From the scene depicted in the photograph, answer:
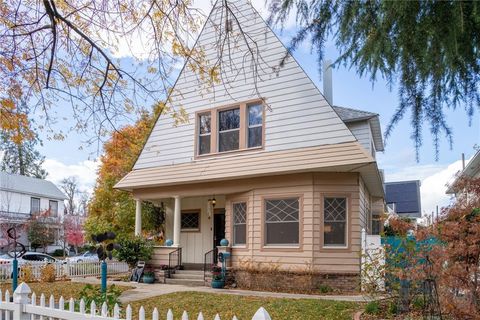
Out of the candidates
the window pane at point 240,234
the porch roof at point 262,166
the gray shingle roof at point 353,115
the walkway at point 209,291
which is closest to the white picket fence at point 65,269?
the porch roof at point 262,166

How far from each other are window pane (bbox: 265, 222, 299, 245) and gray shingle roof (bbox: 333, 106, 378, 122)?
432 centimetres

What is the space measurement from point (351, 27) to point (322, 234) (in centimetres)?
942

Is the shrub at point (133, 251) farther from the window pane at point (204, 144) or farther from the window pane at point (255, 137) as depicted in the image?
the window pane at point (255, 137)

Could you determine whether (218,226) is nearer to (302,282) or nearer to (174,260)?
(174,260)

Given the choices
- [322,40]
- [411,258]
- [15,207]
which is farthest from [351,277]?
[15,207]

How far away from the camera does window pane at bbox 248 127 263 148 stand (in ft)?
47.0

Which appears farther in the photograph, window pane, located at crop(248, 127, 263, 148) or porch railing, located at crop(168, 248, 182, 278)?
porch railing, located at crop(168, 248, 182, 278)

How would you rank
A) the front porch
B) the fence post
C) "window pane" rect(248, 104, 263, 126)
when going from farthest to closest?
1. the front porch
2. "window pane" rect(248, 104, 263, 126)
3. the fence post

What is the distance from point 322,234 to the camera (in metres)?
12.8

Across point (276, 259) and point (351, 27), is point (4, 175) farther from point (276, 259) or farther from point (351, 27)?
Answer: point (351, 27)

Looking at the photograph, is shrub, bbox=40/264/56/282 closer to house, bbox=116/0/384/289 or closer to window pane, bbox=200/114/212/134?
house, bbox=116/0/384/289

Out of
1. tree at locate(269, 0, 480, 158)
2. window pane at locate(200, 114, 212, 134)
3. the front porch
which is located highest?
window pane at locate(200, 114, 212, 134)

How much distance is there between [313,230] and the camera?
41.8 feet

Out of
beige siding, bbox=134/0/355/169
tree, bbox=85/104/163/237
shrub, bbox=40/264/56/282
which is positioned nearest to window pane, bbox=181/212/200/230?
beige siding, bbox=134/0/355/169
